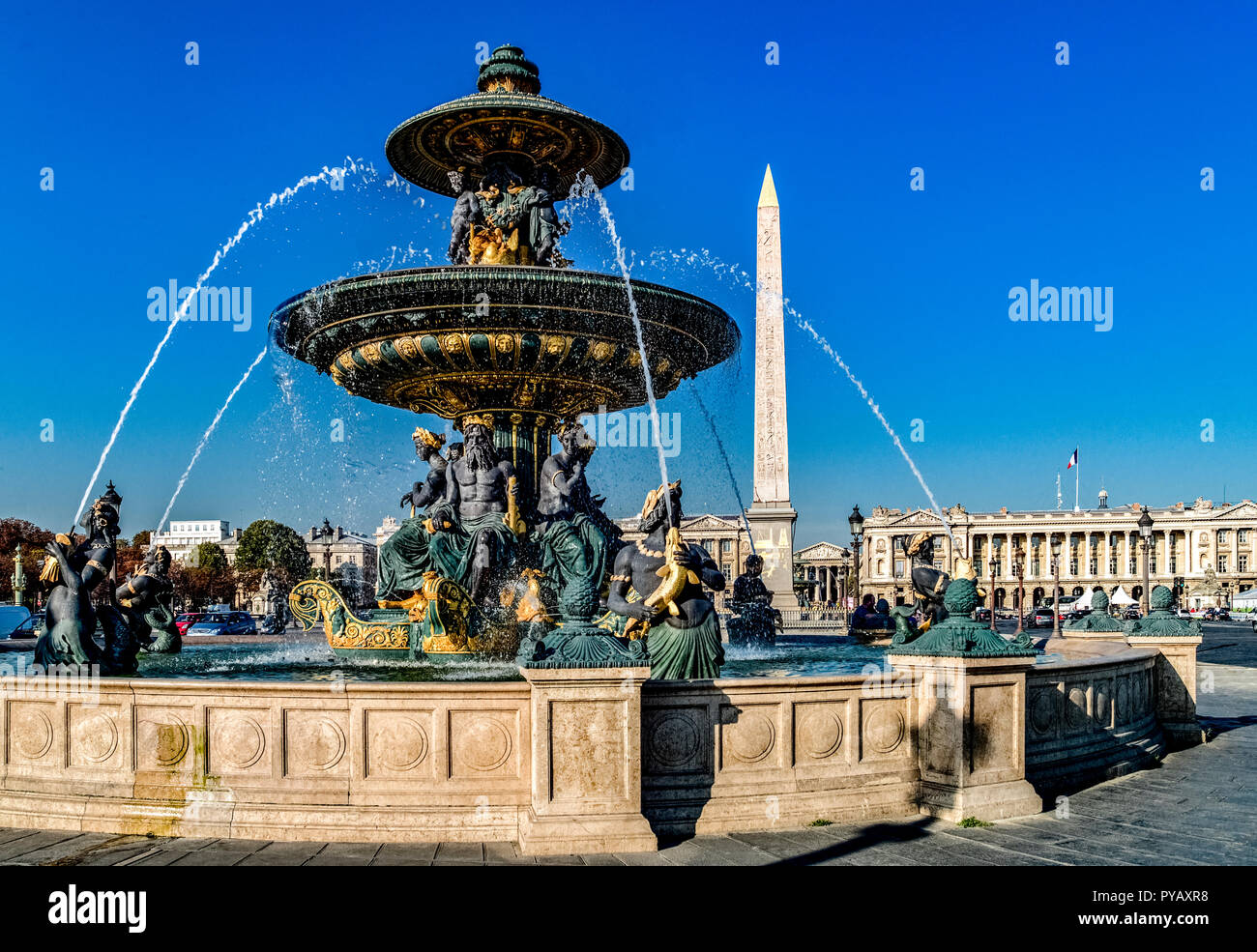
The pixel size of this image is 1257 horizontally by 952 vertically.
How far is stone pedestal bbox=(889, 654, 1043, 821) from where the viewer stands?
279 inches

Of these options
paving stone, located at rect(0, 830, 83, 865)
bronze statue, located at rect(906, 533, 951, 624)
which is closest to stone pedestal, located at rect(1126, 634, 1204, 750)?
bronze statue, located at rect(906, 533, 951, 624)

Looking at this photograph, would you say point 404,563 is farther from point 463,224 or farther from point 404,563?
point 463,224

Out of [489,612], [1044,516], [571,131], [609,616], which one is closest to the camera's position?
[609,616]

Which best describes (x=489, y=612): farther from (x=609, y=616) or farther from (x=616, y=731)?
(x=616, y=731)

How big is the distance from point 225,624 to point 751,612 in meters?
23.5

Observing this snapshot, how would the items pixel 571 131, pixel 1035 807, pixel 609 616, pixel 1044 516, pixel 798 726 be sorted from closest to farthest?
1. pixel 798 726
2. pixel 1035 807
3. pixel 609 616
4. pixel 571 131
5. pixel 1044 516

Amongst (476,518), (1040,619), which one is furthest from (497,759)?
(1040,619)

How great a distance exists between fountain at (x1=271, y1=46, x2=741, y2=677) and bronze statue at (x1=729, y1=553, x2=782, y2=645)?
3.43 meters

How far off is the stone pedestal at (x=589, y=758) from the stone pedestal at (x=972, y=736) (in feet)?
7.21

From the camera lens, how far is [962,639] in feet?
24.4

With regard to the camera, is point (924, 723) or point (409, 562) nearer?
point (924, 723)
